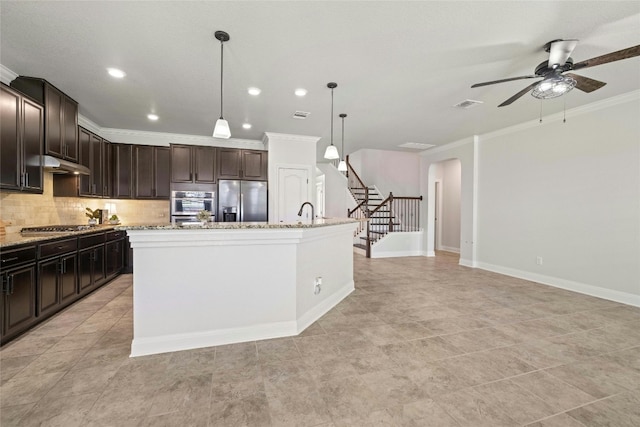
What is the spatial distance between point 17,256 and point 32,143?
4.66 ft

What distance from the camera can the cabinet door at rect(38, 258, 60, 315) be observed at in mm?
2957

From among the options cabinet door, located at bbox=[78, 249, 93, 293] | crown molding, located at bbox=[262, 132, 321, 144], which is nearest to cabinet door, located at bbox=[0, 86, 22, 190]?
cabinet door, located at bbox=[78, 249, 93, 293]

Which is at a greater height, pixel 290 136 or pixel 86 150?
pixel 290 136

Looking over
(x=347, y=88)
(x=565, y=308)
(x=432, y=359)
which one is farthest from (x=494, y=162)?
(x=432, y=359)

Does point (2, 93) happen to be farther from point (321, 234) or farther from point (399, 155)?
point (399, 155)

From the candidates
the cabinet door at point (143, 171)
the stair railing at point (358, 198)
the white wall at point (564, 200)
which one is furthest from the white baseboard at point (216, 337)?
the stair railing at point (358, 198)

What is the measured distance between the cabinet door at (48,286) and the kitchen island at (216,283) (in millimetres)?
1498

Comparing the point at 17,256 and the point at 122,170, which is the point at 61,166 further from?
the point at 122,170

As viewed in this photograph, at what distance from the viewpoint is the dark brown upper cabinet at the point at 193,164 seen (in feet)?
17.7

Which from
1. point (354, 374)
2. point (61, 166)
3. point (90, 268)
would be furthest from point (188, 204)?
point (354, 374)

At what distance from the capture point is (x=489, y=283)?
480 cm

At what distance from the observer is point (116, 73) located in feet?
10.6

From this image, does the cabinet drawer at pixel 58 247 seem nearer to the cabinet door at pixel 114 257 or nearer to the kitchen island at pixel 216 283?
the cabinet door at pixel 114 257

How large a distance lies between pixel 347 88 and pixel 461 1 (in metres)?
1.70
